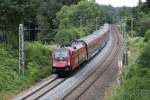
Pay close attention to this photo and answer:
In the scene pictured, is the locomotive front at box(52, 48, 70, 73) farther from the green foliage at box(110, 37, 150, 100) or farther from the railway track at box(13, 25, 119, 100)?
the green foliage at box(110, 37, 150, 100)

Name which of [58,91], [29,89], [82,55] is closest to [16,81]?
[29,89]

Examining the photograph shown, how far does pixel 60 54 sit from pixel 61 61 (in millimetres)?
685

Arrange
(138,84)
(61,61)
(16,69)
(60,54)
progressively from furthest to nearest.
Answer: (60,54), (61,61), (16,69), (138,84)

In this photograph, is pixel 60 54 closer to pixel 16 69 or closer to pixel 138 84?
pixel 16 69

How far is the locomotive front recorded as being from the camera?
136 ft

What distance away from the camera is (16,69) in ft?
130

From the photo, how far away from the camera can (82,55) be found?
48469 millimetres

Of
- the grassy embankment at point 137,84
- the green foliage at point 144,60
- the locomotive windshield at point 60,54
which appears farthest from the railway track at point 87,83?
the green foliage at point 144,60

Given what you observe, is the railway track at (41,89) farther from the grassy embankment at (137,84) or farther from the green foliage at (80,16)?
the green foliage at (80,16)

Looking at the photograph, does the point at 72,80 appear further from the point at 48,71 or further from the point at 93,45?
the point at 93,45

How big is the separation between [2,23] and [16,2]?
9.76ft

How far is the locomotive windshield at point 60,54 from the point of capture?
4147 centimetres

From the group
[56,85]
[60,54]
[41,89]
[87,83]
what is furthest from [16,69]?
[87,83]

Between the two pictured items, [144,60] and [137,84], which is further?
[144,60]
